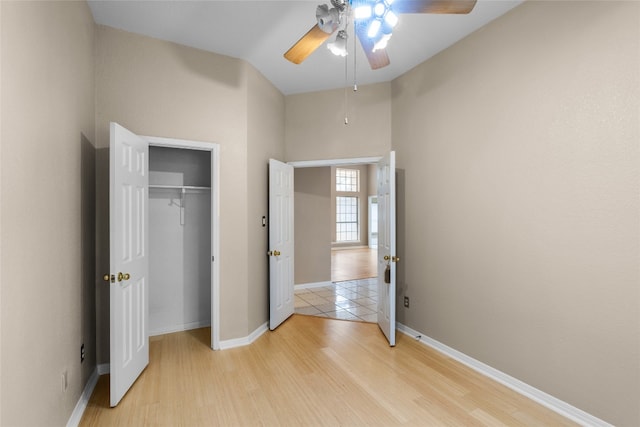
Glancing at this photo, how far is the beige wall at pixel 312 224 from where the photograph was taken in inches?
215

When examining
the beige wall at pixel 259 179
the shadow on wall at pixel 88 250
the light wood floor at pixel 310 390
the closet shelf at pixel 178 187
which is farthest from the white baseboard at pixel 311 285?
the shadow on wall at pixel 88 250

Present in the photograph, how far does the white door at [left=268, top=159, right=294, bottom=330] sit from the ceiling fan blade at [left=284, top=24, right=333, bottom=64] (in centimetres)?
158

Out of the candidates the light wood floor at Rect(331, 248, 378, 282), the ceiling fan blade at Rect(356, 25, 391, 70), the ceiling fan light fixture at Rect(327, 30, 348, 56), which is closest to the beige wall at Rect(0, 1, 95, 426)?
the ceiling fan light fixture at Rect(327, 30, 348, 56)

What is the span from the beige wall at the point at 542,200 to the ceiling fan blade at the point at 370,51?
1107mm

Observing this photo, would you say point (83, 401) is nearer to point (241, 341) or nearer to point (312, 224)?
point (241, 341)

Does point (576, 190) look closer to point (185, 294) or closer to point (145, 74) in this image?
point (145, 74)

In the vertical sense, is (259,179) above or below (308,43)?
below

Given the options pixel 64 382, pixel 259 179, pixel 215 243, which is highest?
pixel 259 179

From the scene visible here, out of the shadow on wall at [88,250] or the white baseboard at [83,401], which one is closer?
the white baseboard at [83,401]

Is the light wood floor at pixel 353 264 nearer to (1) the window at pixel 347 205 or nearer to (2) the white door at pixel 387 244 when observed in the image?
(1) the window at pixel 347 205

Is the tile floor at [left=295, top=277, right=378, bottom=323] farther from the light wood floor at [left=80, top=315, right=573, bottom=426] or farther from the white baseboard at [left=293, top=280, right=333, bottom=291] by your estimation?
the light wood floor at [left=80, top=315, right=573, bottom=426]

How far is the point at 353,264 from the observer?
820 cm

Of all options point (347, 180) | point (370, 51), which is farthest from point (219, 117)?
point (347, 180)

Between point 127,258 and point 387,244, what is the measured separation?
2.53m
